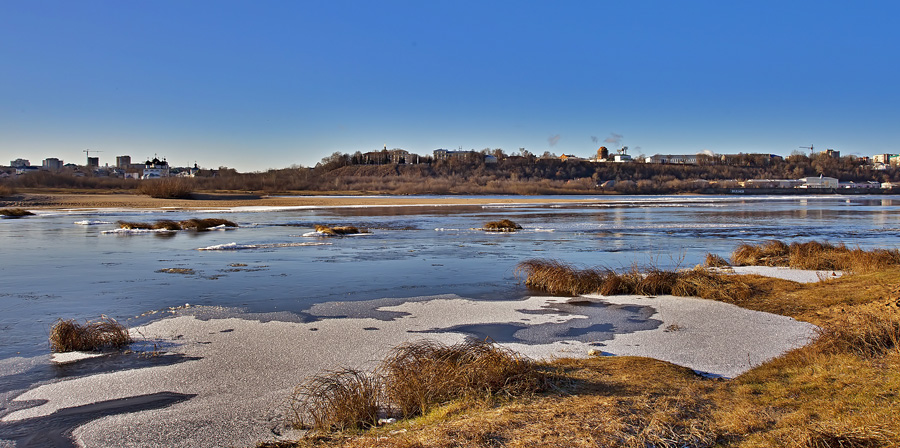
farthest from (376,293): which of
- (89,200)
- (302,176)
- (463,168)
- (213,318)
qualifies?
(463,168)

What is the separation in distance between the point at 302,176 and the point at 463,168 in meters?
42.1

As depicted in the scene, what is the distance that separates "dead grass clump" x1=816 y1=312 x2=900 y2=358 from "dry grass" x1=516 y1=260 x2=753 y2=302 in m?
3.96

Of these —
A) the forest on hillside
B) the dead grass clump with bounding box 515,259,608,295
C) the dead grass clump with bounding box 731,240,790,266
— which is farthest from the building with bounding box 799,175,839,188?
the dead grass clump with bounding box 515,259,608,295

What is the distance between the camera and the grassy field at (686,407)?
4566 mm

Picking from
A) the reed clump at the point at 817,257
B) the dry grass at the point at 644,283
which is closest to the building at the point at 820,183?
the reed clump at the point at 817,257

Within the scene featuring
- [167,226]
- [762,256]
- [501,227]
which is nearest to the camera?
[762,256]

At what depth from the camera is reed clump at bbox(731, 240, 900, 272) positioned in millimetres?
13914

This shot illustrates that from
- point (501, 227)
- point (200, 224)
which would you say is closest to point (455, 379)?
point (501, 227)

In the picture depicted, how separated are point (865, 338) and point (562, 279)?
6.34 metres

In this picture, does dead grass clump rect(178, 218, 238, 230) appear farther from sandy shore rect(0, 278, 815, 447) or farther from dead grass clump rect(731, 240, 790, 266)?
dead grass clump rect(731, 240, 790, 266)

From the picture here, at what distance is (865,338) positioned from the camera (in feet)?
23.3

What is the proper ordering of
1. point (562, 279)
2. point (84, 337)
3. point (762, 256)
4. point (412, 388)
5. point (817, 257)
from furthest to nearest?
point (762, 256)
point (817, 257)
point (562, 279)
point (84, 337)
point (412, 388)

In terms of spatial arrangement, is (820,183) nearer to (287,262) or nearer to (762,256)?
(762,256)

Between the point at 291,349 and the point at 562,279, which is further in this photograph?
the point at 562,279
